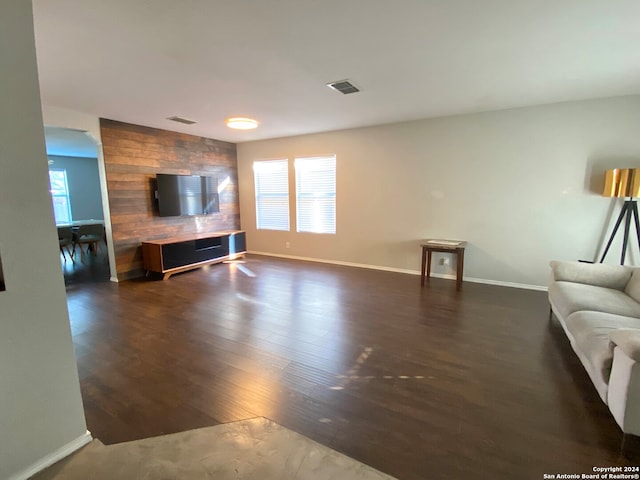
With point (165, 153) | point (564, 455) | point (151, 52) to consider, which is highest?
point (151, 52)

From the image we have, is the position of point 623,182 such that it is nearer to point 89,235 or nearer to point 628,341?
point 628,341

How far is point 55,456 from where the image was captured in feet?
4.82

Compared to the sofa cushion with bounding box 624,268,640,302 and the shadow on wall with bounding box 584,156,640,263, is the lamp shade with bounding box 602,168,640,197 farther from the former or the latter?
the sofa cushion with bounding box 624,268,640,302

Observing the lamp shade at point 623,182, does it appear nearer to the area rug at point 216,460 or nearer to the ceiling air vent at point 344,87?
the ceiling air vent at point 344,87

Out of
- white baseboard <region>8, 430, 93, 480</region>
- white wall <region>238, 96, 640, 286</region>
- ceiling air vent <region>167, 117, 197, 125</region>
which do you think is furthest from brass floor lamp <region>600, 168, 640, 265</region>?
ceiling air vent <region>167, 117, 197, 125</region>

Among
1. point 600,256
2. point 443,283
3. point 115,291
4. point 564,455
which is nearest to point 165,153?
point 115,291

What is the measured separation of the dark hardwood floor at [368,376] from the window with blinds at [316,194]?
228 centimetres

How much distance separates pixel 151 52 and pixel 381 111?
292 centimetres

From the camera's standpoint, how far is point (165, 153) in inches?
209

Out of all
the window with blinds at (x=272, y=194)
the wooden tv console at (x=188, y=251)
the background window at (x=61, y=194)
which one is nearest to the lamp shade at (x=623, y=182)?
the window with blinds at (x=272, y=194)

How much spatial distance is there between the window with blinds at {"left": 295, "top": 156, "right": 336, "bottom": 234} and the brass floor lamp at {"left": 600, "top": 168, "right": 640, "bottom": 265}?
3.88 metres

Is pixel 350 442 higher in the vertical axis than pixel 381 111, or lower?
lower

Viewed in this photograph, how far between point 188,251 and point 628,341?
541 centimetres

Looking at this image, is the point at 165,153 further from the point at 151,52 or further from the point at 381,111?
the point at 381,111
